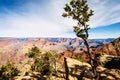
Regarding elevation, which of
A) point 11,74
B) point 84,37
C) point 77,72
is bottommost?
point 11,74

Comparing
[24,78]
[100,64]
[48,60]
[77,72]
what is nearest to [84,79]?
[77,72]

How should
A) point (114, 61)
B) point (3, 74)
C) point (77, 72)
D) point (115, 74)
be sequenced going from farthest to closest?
point (3, 74)
point (114, 61)
point (77, 72)
point (115, 74)

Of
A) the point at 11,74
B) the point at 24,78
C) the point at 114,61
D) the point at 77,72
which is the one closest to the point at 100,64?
the point at 114,61

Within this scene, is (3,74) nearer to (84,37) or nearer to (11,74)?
(11,74)

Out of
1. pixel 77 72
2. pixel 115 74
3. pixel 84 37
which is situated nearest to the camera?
pixel 84 37

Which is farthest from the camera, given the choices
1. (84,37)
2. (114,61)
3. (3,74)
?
(3,74)

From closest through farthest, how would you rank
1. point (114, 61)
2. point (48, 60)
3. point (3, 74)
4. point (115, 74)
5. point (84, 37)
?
1. point (84, 37)
2. point (115, 74)
3. point (114, 61)
4. point (3, 74)
5. point (48, 60)

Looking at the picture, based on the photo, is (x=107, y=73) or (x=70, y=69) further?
(x=70, y=69)

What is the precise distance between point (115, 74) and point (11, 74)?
152ft

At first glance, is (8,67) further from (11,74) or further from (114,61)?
(114,61)

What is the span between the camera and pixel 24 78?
5972cm

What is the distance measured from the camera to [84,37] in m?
41.0

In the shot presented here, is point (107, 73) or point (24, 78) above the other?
point (107, 73)

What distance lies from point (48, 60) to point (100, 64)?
29.3 metres
